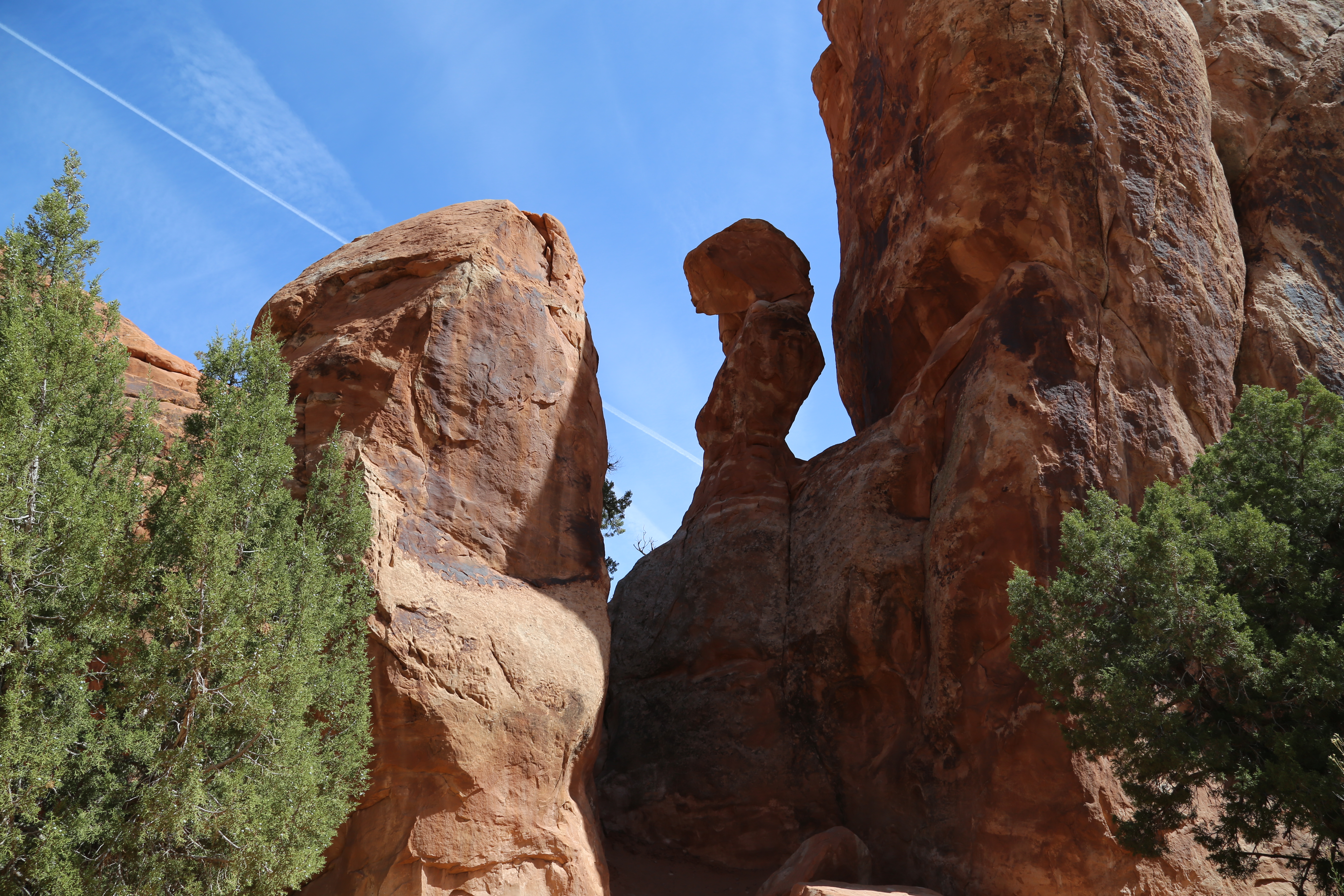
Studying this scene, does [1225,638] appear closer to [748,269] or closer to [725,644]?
[725,644]

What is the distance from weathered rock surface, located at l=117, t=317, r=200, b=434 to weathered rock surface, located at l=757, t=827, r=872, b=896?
1058 centimetres

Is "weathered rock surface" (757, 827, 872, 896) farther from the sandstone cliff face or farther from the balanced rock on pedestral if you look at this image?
the balanced rock on pedestral

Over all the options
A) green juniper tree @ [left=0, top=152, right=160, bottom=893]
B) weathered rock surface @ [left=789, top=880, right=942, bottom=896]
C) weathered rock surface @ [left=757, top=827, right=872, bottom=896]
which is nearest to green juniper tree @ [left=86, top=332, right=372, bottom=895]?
green juniper tree @ [left=0, top=152, right=160, bottom=893]

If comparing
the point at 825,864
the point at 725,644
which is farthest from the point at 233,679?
the point at 725,644

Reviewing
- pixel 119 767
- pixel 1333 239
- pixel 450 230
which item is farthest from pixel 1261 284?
pixel 119 767

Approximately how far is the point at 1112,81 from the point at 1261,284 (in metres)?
5.27

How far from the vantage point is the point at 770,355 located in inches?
843

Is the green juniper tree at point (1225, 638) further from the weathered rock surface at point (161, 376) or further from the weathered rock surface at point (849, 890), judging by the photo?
the weathered rock surface at point (161, 376)

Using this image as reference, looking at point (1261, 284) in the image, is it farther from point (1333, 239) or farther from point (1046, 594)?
point (1046, 594)

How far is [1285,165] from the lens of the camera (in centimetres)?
2044

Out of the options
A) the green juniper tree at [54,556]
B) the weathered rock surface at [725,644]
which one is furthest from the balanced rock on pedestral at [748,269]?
the green juniper tree at [54,556]

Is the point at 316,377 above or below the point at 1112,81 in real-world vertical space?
below

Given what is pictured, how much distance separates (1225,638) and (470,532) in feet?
30.2

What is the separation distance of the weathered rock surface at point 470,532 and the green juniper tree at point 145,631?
0.92 m
